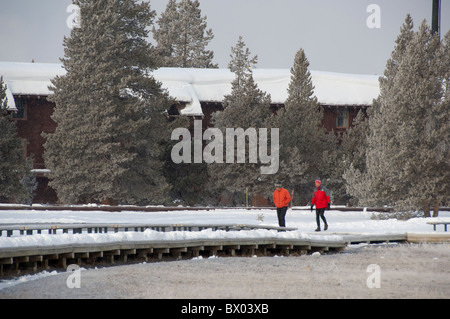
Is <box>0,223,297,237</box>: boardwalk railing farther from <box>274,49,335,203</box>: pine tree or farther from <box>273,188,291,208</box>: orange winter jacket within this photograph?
<box>274,49,335,203</box>: pine tree

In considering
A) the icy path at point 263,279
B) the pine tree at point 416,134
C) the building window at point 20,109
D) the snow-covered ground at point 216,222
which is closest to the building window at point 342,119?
the snow-covered ground at point 216,222

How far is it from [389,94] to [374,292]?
71.5 feet

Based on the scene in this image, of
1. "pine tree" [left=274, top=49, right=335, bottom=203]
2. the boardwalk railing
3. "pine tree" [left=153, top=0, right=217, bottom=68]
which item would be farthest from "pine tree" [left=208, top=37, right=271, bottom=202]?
"pine tree" [left=153, top=0, right=217, bottom=68]

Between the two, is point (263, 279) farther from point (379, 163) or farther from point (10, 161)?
point (10, 161)

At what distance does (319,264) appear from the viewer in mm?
18953

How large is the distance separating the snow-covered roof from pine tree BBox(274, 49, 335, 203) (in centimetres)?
346

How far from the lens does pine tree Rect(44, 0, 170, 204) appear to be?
40969 millimetres

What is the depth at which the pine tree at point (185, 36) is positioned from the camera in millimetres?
82438

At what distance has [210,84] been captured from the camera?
53.8 metres

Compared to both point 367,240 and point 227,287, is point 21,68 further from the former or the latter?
point 227,287

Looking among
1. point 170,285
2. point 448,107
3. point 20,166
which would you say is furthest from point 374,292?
point 20,166

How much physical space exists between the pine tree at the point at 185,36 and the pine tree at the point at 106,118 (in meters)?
37.0

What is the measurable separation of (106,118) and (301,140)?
1260 centimetres

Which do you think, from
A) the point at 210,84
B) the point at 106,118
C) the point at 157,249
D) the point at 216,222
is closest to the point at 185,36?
the point at 210,84
